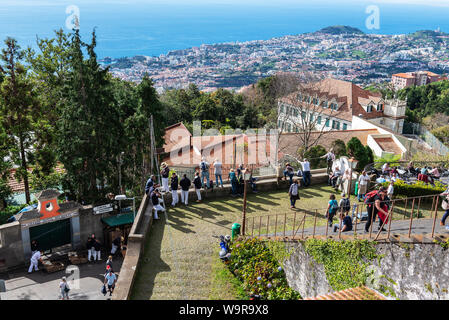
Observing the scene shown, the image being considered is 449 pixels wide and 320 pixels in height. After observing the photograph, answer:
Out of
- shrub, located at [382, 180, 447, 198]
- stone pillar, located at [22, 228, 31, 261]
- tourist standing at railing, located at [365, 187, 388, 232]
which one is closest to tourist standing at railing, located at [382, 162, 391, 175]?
shrub, located at [382, 180, 447, 198]

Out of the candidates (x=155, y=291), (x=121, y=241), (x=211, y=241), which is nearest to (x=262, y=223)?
(x=211, y=241)

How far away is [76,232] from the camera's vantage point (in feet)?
72.7

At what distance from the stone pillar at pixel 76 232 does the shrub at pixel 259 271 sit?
11348mm

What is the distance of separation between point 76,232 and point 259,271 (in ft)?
41.9

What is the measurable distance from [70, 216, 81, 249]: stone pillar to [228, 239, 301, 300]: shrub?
1135cm

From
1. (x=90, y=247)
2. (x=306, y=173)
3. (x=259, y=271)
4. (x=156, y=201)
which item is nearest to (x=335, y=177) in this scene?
(x=306, y=173)

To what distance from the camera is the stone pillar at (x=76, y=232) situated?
21.9 metres

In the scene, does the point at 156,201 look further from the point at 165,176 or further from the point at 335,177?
the point at 335,177

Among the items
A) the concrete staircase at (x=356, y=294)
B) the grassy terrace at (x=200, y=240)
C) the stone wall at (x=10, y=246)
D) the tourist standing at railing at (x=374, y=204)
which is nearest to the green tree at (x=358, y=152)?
the grassy terrace at (x=200, y=240)

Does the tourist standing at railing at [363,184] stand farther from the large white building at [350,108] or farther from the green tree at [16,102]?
the large white building at [350,108]

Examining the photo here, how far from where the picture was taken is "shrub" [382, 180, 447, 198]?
17.4 metres

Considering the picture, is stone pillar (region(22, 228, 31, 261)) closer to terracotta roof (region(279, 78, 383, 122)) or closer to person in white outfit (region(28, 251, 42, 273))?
person in white outfit (region(28, 251, 42, 273))

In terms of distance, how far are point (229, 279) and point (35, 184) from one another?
18.2 m

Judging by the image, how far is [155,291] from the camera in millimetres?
12234
